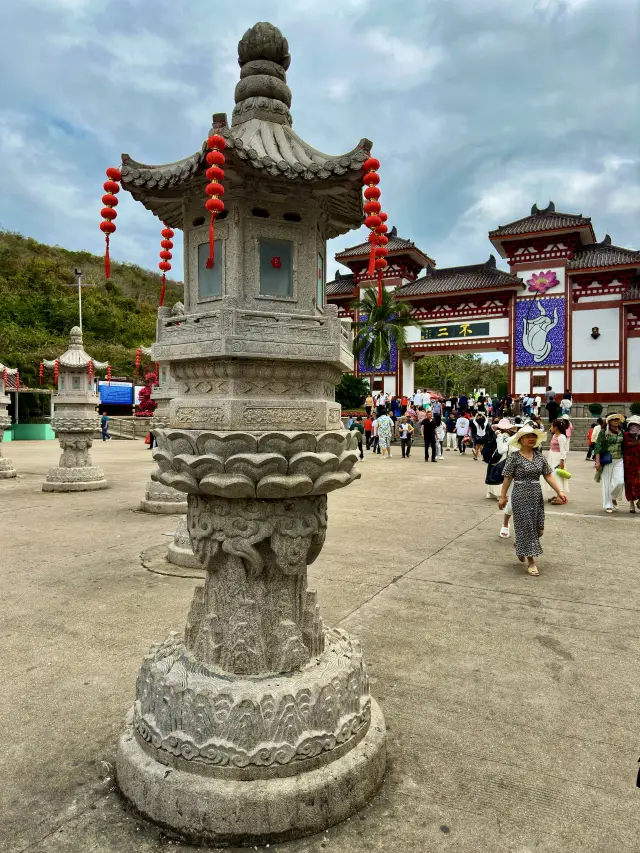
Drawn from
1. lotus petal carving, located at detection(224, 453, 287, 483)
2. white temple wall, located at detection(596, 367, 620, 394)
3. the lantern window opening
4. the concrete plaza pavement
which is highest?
white temple wall, located at detection(596, 367, 620, 394)

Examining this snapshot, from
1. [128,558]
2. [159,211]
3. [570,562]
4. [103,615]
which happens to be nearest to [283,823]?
[103,615]

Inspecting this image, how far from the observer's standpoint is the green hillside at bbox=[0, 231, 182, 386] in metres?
38.5

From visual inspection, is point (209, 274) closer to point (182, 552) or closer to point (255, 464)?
point (255, 464)

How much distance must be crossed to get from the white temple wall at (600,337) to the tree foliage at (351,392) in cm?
962

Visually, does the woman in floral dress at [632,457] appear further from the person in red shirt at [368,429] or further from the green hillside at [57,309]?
the green hillside at [57,309]

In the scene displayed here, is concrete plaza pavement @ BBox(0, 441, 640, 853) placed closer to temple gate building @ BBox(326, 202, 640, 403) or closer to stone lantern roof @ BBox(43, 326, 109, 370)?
stone lantern roof @ BBox(43, 326, 109, 370)

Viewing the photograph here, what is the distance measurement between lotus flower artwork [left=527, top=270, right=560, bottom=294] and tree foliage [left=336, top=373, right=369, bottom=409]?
352 inches

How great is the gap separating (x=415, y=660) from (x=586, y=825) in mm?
1382

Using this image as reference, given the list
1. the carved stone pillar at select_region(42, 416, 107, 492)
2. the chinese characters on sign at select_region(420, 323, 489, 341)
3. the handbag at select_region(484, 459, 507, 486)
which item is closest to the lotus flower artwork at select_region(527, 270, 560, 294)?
the chinese characters on sign at select_region(420, 323, 489, 341)

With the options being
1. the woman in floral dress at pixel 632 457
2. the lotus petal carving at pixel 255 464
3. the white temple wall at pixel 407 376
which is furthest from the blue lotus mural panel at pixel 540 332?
the lotus petal carving at pixel 255 464

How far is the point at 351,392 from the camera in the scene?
26.7m

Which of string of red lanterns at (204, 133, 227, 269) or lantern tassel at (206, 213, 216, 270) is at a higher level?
string of red lanterns at (204, 133, 227, 269)

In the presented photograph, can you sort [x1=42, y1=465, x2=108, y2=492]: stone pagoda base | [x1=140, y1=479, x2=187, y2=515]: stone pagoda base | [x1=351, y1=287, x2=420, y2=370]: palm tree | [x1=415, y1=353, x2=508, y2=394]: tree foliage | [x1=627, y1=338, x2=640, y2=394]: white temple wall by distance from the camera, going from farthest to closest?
[x1=415, y1=353, x2=508, y2=394]: tree foliage < [x1=351, y1=287, x2=420, y2=370]: palm tree < [x1=627, y1=338, x2=640, y2=394]: white temple wall < [x1=42, y1=465, x2=108, y2=492]: stone pagoda base < [x1=140, y1=479, x2=187, y2=515]: stone pagoda base

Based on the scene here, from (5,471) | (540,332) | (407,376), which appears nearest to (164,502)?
(5,471)
